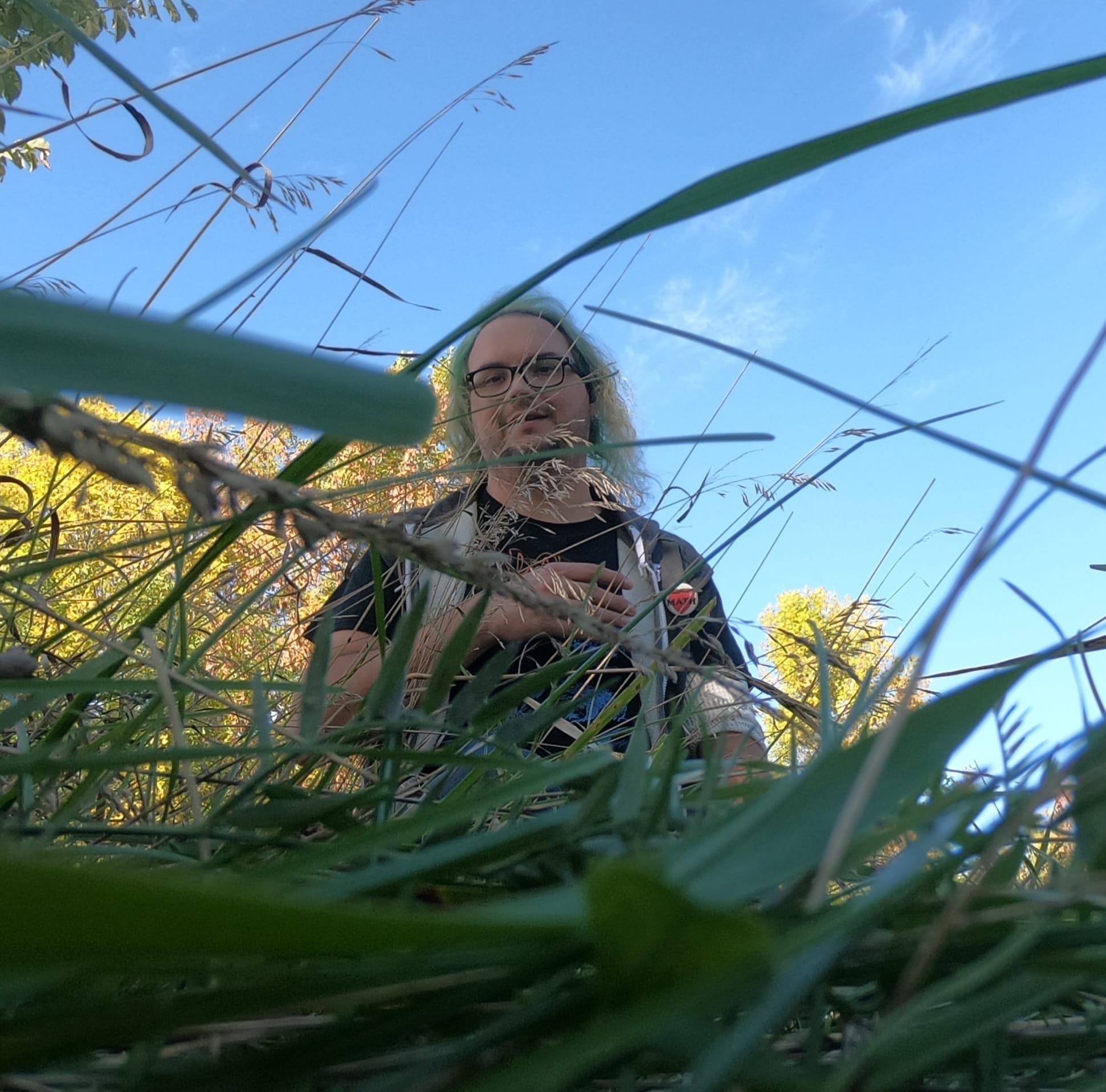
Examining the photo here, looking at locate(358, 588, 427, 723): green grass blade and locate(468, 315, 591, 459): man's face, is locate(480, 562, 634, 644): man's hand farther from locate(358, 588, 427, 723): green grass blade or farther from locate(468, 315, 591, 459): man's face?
locate(358, 588, 427, 723): green grass blade

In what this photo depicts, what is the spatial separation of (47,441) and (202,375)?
4 centimetres

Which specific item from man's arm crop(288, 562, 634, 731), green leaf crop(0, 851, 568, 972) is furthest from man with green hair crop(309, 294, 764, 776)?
green leaf crop(0, 851, 568, 972)

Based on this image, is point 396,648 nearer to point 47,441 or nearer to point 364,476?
point 47,441

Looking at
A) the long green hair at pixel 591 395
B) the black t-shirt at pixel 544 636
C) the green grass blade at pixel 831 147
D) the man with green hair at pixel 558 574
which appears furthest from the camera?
the long green hair at pixel 591 395

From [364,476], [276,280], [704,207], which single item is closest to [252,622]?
[276,280]

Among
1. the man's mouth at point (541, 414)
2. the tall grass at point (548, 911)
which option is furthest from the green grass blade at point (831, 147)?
the man's mouth at point (541, 414)

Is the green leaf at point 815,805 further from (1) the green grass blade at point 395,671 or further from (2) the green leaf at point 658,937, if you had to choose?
Answer: (1) the green grass blade at point 395,671

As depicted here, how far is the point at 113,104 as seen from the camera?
58 cm

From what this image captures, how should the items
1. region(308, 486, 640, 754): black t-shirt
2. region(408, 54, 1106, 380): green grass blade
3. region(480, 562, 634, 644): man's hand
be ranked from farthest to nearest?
1. region(480, 562, 634, 644): man's hand
2. region(308, 486, 640, 754): black t-shirt
3. region(408, 54, 1106, 380): green grass blade

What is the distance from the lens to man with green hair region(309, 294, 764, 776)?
1.48ft

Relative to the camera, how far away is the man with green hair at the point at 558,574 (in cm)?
45

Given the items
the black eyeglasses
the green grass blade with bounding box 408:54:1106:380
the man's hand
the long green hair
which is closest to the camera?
the green grass blade with bounding box 408:54:1106:380

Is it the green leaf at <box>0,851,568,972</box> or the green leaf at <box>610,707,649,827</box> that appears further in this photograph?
the green leaf at <box>610,707,649,827</box>

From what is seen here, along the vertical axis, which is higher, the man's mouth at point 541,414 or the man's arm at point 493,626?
the man's mouth at point 541,414
